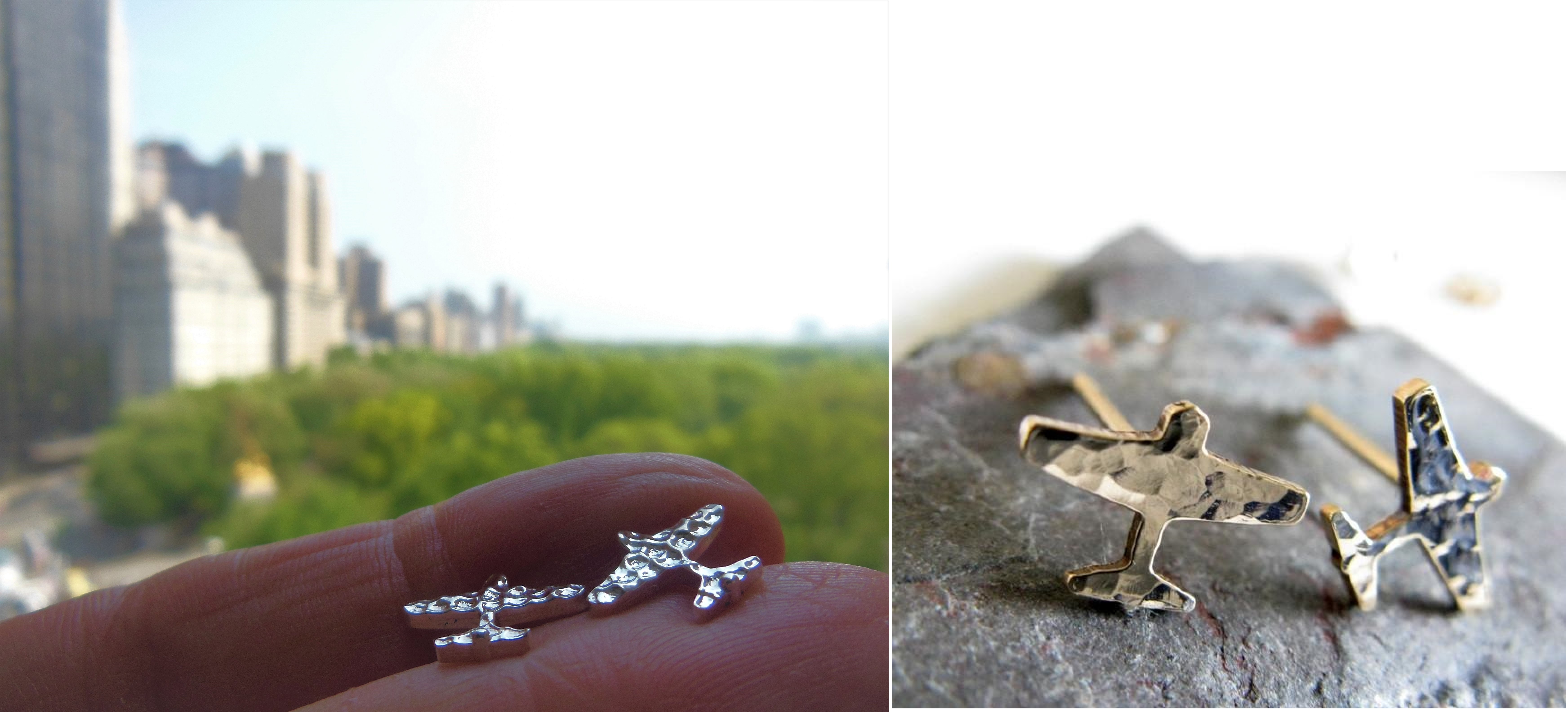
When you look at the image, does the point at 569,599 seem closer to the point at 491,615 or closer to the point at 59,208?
the point at 491,615

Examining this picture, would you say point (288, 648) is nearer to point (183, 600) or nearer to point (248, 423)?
point (183, 600)

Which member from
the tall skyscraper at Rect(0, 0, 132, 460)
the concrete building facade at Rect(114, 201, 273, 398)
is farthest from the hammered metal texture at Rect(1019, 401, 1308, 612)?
the tall skyscraper at Rect(0, 0, 132, 460)

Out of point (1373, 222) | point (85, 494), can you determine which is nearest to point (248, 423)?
point (85, 494)

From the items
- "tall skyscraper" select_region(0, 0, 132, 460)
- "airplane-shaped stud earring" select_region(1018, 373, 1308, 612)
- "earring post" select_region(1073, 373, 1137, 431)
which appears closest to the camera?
"airplane-shaped stud earring" select_region(1018, 373, 1308, 612)

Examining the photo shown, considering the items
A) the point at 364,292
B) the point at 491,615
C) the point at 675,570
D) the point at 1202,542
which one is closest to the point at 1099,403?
the point at 1202,542

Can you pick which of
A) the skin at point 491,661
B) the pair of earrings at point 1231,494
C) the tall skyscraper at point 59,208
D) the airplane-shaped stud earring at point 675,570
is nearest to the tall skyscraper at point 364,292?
the tall skyscraper at point 59,208

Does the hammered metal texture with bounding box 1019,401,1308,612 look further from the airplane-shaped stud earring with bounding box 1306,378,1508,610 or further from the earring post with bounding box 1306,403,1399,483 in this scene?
the earring post with bounding box 1306,403,1399,483
